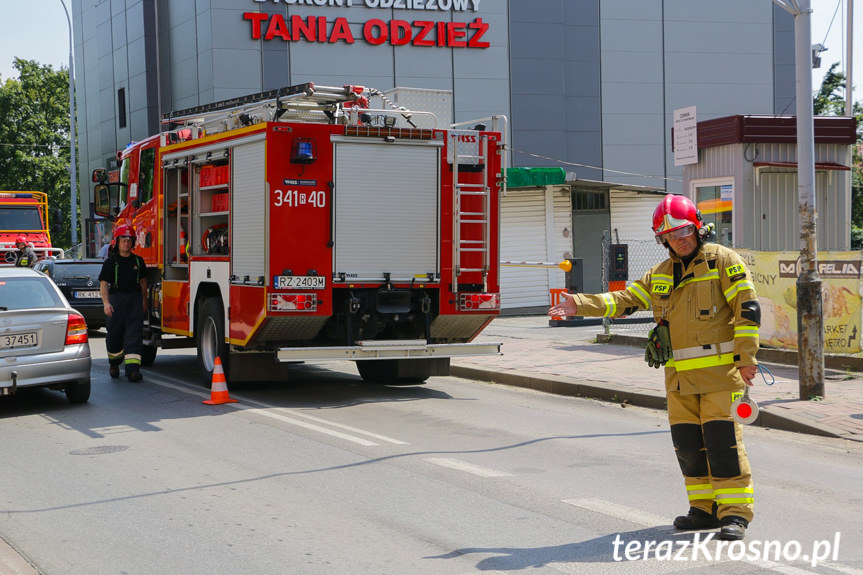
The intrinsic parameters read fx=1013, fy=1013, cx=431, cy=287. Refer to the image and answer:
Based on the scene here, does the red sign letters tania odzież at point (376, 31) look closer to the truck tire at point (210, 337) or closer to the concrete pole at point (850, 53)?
the concrete pole at point (850, 53)

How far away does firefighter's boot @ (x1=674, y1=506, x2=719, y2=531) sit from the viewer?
18.4 ft

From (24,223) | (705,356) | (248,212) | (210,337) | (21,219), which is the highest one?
(21,219)

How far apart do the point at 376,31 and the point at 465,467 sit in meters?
26.3

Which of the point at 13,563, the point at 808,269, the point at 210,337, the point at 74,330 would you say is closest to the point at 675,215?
the point at 13,563

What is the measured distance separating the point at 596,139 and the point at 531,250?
28.6 feet

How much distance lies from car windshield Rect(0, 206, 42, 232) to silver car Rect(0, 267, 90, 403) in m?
23.4

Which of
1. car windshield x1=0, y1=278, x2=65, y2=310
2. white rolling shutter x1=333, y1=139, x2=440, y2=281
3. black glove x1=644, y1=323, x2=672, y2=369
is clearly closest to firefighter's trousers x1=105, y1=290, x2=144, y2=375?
car windshield x1=0, y1=278, x2=65, y2=310

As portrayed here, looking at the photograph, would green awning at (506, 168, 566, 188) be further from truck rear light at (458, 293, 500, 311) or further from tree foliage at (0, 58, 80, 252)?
tree foliage at (0, 58, 80, 252)

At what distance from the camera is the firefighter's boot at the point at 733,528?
17.7 feet

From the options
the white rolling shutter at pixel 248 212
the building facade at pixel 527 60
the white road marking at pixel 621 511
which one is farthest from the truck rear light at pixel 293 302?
the building facade at pixel 527 60

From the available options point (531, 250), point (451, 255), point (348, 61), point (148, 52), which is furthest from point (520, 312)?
point (148, 52)

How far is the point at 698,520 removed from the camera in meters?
5.61

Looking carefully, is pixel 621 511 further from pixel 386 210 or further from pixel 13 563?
pixel 386 210

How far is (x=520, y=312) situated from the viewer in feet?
85.4
